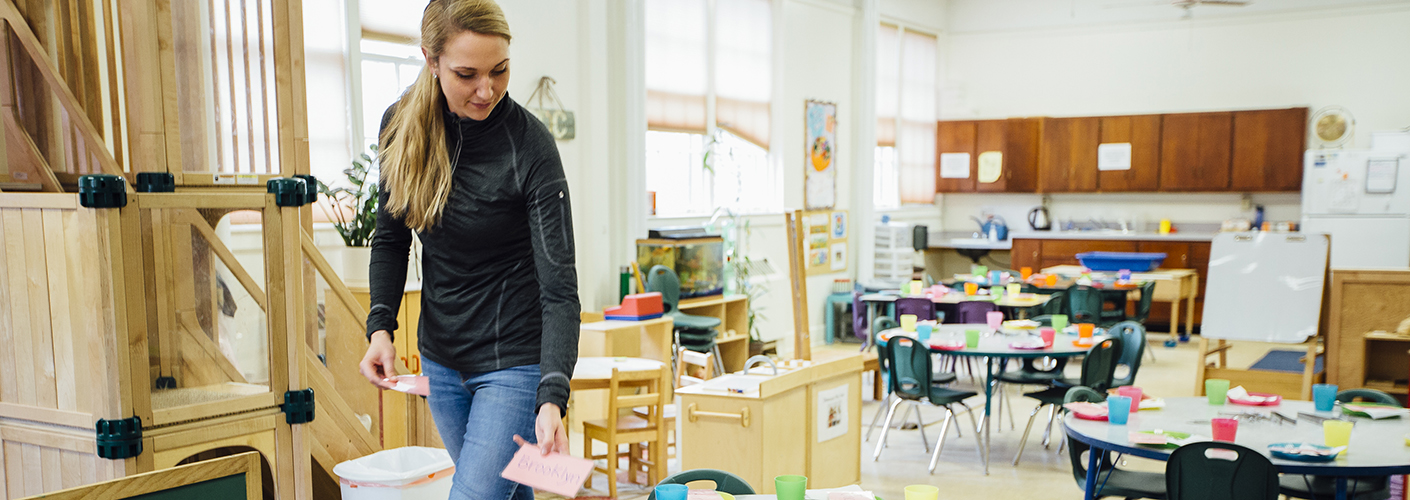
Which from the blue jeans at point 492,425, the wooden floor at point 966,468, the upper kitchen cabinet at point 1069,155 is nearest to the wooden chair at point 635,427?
the wooden floor at point 966,468

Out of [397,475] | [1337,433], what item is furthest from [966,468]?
[397,475]

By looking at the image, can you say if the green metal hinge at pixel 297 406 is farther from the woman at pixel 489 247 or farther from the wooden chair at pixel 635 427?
the wooden chair at pixel 635 427

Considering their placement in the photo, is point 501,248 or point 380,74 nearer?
point 501,248

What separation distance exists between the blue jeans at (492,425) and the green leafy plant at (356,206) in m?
2.91

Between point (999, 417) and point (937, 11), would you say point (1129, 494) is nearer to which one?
point (999, 417)

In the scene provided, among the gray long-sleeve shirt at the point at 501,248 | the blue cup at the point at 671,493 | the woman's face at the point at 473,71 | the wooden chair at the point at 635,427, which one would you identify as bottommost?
the wooden chair at the point at 635,427

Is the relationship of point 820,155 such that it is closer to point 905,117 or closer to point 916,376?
point 905,117

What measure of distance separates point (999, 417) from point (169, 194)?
523 cm

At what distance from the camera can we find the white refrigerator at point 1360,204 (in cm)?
964

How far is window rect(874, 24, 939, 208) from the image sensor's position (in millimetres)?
11531

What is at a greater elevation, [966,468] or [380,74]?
[380,74]

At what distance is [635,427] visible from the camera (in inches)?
195

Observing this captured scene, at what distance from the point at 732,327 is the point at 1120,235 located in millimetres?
5448

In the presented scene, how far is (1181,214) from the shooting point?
37.8 ft
